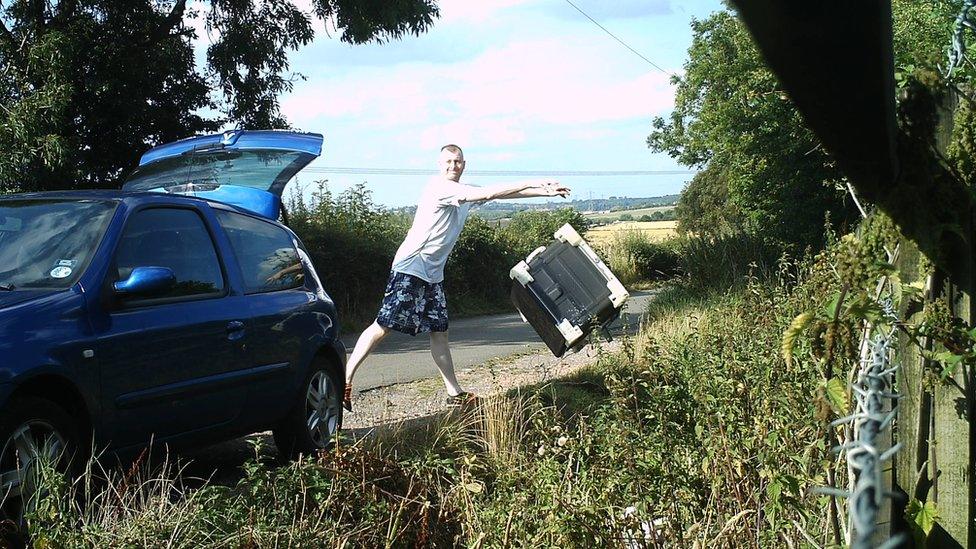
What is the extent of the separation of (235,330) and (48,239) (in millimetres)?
1191

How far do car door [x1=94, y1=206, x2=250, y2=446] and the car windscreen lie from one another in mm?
174

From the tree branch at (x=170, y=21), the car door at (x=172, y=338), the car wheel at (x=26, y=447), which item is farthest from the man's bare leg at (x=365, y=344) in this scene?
the tree branch at (x=170, y=21)

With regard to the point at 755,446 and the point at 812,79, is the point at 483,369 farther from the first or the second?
the point at 812,79

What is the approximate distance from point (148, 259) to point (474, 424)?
2.23 m

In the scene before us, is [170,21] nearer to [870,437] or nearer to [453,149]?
[453,149]

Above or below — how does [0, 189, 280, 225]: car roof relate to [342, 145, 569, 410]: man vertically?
above

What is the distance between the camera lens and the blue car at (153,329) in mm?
5160

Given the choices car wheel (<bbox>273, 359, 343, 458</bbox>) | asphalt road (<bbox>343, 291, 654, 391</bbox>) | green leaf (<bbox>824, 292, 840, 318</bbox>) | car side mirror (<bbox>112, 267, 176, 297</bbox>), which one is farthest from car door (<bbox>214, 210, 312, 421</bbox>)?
green leaf (<bbox>824, 292, 840, 318</bbox>)

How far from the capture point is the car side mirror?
225 inches

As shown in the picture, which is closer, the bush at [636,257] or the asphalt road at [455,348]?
the asphalt road at [455,348]

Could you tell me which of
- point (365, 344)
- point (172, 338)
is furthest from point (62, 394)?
point (365, 344)

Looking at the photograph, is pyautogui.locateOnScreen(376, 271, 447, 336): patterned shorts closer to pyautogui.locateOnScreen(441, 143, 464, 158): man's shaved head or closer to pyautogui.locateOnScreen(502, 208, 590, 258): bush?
pyautogui.locateOnScreen(441, 143, 464, 158): man's shaved head

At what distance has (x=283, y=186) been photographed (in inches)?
341

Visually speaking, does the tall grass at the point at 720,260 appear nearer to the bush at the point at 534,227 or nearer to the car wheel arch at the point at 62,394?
the bush at the point at 534,227
